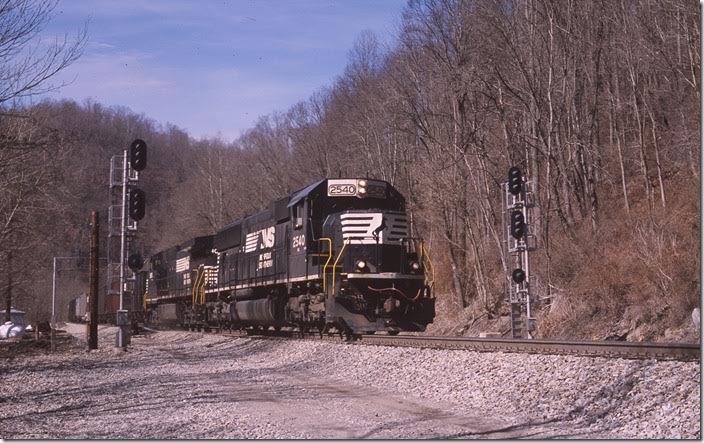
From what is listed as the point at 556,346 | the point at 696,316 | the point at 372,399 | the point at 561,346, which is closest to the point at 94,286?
the point at 372,399

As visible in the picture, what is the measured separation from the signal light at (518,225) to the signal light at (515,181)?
57cm

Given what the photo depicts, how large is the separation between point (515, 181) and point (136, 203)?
993 centimetres

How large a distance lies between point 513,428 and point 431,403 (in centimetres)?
250

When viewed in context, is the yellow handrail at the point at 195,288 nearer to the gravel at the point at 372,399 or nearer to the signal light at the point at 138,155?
the signal light at the point at 138,155

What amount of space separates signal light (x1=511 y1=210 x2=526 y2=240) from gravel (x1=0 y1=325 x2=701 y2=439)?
4.98 m

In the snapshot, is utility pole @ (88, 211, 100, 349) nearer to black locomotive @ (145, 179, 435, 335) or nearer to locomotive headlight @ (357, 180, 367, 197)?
black locomotive @ (145, 179, 435, 335)

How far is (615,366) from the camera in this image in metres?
11.8

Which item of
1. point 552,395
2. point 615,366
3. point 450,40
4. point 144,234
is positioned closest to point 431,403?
point 552,395

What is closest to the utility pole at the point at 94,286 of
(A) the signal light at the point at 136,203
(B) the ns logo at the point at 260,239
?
(A) the signal light at the point at 136,203

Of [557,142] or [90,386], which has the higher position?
[557,142]

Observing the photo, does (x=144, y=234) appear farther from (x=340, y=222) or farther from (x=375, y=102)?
(x=340, y=222)

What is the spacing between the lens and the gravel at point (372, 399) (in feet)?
31.7

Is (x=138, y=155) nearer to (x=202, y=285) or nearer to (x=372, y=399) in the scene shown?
(x=202, y=285)

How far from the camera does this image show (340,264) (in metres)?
19.9
